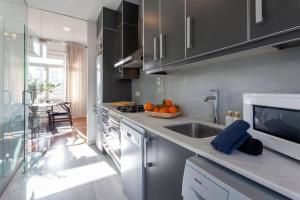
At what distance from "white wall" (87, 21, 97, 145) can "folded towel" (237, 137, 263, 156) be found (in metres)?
3.12

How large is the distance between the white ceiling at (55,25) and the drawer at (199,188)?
3.98 meters

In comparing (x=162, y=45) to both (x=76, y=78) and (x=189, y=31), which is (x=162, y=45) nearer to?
(x=189, y=31)

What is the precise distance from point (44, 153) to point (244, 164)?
Result: 3254 mm

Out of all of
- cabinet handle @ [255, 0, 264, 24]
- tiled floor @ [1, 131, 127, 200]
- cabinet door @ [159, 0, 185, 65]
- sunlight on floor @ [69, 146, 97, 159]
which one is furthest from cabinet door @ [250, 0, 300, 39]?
sunlight on floor @ [69, 146, 97, 159]

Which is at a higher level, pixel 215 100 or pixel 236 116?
pixel 215 100

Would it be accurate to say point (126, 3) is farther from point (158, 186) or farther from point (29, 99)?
point (158, 186)

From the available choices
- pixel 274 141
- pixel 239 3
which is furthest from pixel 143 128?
pixel 239 3

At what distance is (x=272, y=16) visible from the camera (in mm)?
647

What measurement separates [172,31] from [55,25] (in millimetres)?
4129

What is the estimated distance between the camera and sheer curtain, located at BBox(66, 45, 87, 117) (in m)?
5.96

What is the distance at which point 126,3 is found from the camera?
2592mm

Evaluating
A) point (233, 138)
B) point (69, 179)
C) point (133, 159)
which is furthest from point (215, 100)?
point (69, 179)

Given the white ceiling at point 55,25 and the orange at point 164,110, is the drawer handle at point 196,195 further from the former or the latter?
the white ceiling at point 55,25

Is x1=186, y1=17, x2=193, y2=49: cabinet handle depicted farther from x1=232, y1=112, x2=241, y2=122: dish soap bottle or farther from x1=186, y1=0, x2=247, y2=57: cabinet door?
x1=232, y1=112, x2=241, y2=122: dish soap bottle
